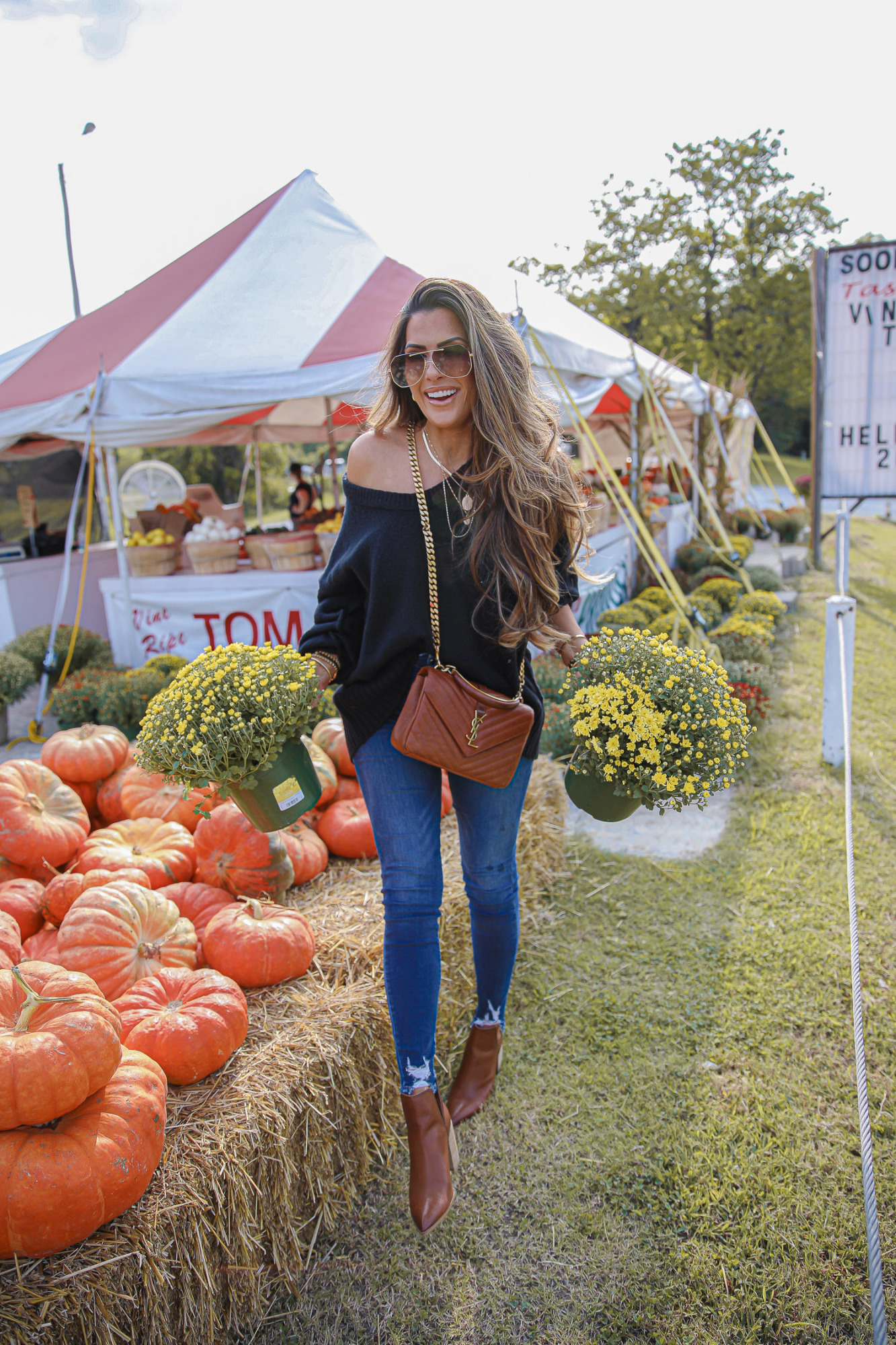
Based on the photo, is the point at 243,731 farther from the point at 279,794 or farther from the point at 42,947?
the point at 42,947

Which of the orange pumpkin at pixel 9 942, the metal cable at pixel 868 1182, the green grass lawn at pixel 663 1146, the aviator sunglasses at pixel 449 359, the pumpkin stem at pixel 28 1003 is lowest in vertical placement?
the green grass lawn at pixel 663 1146

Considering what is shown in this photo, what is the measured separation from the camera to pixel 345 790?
132 inches

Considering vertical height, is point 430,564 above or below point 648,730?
→ above

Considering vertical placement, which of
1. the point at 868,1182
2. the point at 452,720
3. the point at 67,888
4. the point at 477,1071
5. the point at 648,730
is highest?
the point at 452,720

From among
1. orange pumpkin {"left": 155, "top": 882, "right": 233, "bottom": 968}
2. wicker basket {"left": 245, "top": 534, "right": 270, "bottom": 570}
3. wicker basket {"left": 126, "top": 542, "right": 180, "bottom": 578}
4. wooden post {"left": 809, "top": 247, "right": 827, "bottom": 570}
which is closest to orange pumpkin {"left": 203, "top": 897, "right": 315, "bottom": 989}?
orange pumpkin {"left": 155, "top": 882, "right": 233, "bottom": 968}

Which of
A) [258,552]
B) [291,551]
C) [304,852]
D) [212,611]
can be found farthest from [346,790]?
[258,552]

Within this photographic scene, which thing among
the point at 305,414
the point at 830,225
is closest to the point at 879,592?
the point at 305,414

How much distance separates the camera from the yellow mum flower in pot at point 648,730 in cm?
199

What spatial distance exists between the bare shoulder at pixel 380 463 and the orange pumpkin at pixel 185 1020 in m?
1.31

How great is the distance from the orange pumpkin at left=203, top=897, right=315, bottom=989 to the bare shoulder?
4.09 feet

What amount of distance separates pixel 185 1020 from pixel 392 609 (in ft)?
3.58

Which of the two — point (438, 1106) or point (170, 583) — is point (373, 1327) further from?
point (170, 583)

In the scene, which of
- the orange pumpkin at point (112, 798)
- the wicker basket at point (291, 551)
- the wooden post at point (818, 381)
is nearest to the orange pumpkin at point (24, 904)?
the orange pumpkin at point (112, 798)

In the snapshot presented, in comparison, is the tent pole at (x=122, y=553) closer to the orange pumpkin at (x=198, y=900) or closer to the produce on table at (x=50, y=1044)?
the orange pumpkin at (x=198, y=900)
